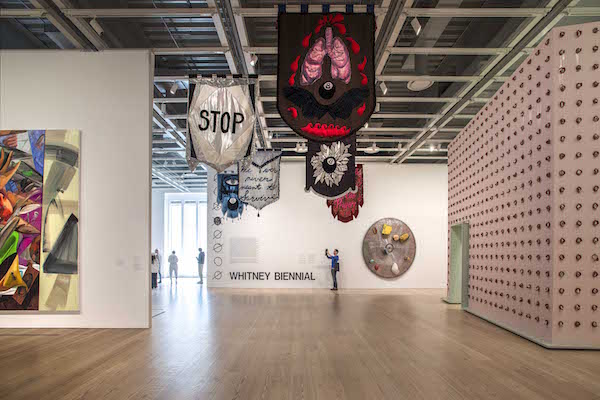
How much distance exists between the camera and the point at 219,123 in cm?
753

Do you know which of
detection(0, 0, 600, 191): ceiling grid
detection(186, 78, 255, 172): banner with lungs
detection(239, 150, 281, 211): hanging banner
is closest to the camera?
detection(0, 0, 600, 191): ceiling grid

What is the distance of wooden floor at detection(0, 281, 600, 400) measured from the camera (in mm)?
4582

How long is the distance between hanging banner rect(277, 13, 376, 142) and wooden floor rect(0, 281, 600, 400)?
2.67 metres

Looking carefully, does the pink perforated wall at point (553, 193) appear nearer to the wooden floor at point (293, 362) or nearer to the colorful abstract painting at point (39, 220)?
the wooden floor at point (293, 362)

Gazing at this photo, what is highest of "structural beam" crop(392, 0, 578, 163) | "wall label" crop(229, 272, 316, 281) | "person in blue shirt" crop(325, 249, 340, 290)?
"structural beam" crop(392, 0, 578, 163)

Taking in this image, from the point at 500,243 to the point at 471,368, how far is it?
4.15 meters

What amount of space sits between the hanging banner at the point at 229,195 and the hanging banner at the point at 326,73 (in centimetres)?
1152

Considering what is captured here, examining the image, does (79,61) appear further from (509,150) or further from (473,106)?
(473,106)

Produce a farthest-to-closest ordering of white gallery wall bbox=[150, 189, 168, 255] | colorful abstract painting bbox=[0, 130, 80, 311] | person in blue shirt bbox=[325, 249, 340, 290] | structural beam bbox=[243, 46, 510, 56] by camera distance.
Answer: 1. white gallery wall bbox=[150, 189, 168, 255]
2. person in blue shirt bbox=[325, 249, 340, 290]
3. structural beam bbox=[243, 46, 510, 56]
4. colorful abstract painting bbox=[0, 130, 80, 311]

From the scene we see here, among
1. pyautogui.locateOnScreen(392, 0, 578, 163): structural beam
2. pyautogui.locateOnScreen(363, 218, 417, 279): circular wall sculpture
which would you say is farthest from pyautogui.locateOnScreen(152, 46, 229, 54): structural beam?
pyautogui.locateOnScreen(363, 218, 417, 279): circular wall sculpture

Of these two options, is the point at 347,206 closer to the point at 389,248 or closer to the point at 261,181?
the point at 389,248

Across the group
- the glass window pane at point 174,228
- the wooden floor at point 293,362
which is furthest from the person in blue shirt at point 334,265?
the glass window pane at point 174,228

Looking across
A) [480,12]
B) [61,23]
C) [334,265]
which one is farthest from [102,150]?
[334,265]

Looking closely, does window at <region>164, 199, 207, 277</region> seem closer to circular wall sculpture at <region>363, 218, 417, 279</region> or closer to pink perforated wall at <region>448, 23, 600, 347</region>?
circular wall sculpture at <region>363, 218, 417, 279</region>
